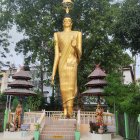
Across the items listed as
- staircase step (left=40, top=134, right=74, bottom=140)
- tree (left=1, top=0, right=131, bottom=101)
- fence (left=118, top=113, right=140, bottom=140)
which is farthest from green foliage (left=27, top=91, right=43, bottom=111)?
fence (left=118, top=113, right=140, bottom=140)

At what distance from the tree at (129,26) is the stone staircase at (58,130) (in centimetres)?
487

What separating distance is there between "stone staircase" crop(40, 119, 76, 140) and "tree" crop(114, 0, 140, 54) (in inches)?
192

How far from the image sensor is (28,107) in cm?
2444

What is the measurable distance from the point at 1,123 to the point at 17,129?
181 inches

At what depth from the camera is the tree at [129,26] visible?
45.4 ft

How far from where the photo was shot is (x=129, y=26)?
14078 millimetres

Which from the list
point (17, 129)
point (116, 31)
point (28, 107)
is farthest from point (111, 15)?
point (17, 129)

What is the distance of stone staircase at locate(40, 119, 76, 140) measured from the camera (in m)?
15.1

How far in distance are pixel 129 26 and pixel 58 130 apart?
6.08 meters

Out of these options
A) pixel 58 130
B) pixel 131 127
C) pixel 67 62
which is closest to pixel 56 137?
pixel 58 130

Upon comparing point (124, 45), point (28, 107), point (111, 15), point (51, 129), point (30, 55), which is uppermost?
point (111, 15)

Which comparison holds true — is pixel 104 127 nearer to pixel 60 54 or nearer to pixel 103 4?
pixel 60 54

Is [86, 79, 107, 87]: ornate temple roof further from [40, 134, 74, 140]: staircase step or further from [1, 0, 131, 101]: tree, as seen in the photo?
[1, 0, 131, 101]: tree

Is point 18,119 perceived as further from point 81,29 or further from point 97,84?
point 81,29
